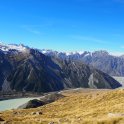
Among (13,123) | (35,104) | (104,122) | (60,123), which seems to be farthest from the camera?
(35,104)

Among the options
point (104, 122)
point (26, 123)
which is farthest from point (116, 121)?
point (26, 123)

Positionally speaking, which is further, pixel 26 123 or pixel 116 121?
pixel 26 123

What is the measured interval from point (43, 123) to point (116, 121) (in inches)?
581

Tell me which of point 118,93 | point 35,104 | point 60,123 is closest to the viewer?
point 60,123

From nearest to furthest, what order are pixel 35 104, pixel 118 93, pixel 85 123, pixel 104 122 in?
pixel 104 122 < pixel 85 123 < pixel 118 93 < pixel 35 104

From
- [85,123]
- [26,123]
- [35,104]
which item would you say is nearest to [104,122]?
[85,123]

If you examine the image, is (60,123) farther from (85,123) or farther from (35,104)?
(35,104)

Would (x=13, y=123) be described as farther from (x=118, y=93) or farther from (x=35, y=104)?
(x=35, y=104)

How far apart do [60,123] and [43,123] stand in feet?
9.32

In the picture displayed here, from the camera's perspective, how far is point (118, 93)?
9125 cm

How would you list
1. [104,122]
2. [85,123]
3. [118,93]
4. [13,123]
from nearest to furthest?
[104,122] → [85,123] → [13,123] → [118,93]

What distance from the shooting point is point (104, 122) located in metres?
32.0

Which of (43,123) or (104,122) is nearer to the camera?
(104,122)

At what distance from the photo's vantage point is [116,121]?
3238 centimetres
